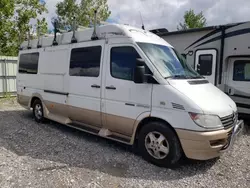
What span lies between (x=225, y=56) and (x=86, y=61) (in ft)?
14.1

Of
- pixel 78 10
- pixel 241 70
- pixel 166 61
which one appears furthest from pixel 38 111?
pixel 78 10

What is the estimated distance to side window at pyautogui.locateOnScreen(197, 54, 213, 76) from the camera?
24.4 feet

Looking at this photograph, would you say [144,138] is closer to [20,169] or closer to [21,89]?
[20,169]

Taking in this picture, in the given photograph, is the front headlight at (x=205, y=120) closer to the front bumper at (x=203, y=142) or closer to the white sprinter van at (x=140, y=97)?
the white sprinter van at (x=140, y=97)

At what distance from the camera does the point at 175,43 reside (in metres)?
8.31

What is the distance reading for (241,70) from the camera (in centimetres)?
694

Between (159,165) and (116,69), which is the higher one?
(116,69)

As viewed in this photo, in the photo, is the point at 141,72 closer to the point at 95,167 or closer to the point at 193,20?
the point at 95,167

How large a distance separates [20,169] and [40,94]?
3.33 meters

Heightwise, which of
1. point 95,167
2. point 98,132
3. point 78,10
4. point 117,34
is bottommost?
point 95,167

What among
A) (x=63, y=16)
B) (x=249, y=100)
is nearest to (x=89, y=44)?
(x=249, y=100)

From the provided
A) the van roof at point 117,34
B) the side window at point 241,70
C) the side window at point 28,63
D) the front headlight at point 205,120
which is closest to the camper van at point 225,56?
the side window at point 241,70

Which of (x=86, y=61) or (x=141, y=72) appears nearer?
(x=141, y=72)

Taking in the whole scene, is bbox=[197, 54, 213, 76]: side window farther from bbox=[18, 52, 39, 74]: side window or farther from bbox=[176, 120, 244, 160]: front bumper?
bbox=[18, 52, 39, 74]: side window
